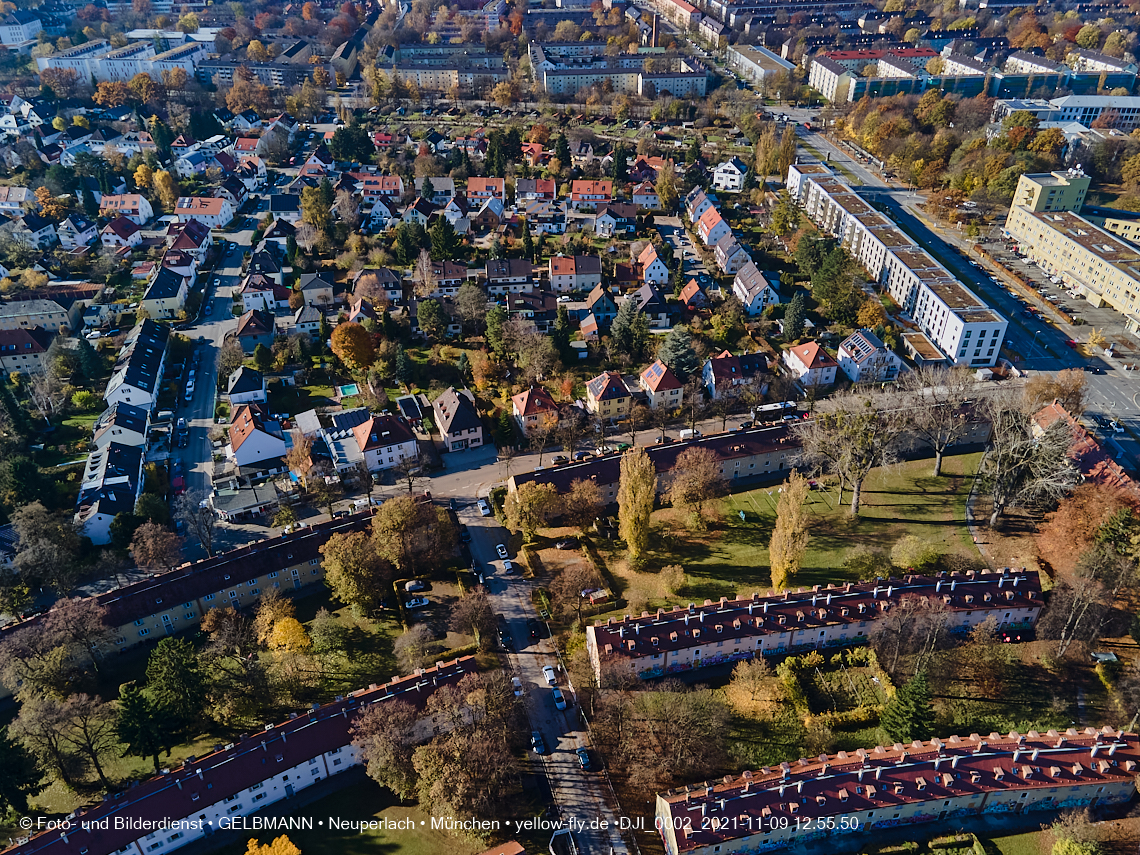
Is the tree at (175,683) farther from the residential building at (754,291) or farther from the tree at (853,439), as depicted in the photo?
the residential building at (754,291)

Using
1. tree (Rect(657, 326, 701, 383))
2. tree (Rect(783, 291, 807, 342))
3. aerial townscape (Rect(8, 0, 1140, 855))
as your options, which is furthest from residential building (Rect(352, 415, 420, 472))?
tree (Rect(783, 291, 807, 342))

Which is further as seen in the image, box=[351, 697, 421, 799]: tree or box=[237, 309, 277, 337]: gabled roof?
box=[237, 309, 277, 337]: gabled roof

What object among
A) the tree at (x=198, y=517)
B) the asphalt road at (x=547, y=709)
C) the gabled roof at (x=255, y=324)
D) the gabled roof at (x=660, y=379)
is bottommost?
the asphalt road at (x=547, y=709)

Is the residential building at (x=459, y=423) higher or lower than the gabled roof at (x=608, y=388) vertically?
lower

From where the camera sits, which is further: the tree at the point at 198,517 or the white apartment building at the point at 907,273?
the white apartment building at the point at 907,273

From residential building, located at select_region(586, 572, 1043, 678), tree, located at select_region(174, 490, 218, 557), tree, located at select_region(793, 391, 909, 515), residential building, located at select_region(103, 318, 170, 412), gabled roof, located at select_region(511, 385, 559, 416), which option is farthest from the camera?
residential building, located at select_region(103, 318, 170, 412)

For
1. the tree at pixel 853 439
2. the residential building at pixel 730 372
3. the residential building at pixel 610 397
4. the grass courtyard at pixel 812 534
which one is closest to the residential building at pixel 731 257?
the residential building at pixel 730 372

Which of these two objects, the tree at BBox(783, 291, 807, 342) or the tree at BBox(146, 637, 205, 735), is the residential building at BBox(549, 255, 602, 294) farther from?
the tree at BBox(146, 637, 205, 735)
